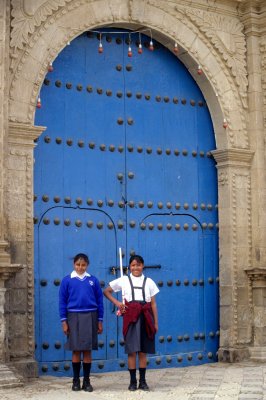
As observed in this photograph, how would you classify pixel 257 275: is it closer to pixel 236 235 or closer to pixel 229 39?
pixel 236 235

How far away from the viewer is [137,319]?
7.11 meters

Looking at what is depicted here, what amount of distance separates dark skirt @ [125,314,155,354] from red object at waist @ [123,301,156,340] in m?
0.03

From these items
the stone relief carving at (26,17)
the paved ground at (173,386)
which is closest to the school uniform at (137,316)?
the paved ground at (173,386)

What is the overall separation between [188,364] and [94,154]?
2.46m

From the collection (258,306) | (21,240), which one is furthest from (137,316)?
(258,306)

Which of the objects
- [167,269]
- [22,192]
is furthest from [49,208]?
[167,269]

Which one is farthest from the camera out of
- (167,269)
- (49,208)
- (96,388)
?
(167,269)

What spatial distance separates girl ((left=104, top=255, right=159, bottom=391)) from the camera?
7.10 meters

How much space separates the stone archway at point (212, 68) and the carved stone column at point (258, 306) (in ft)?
0.23

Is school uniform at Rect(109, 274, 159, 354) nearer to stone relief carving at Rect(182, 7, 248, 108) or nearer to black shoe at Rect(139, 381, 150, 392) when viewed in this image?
black shoe at Rect(139, 381, 150, 392)

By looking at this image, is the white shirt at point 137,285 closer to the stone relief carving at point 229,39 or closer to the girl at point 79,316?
the girl at point 79,316

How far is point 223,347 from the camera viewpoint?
9.16 m

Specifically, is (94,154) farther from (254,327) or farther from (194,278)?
(254,327)

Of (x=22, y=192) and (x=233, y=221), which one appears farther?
(x=233, y=221)
